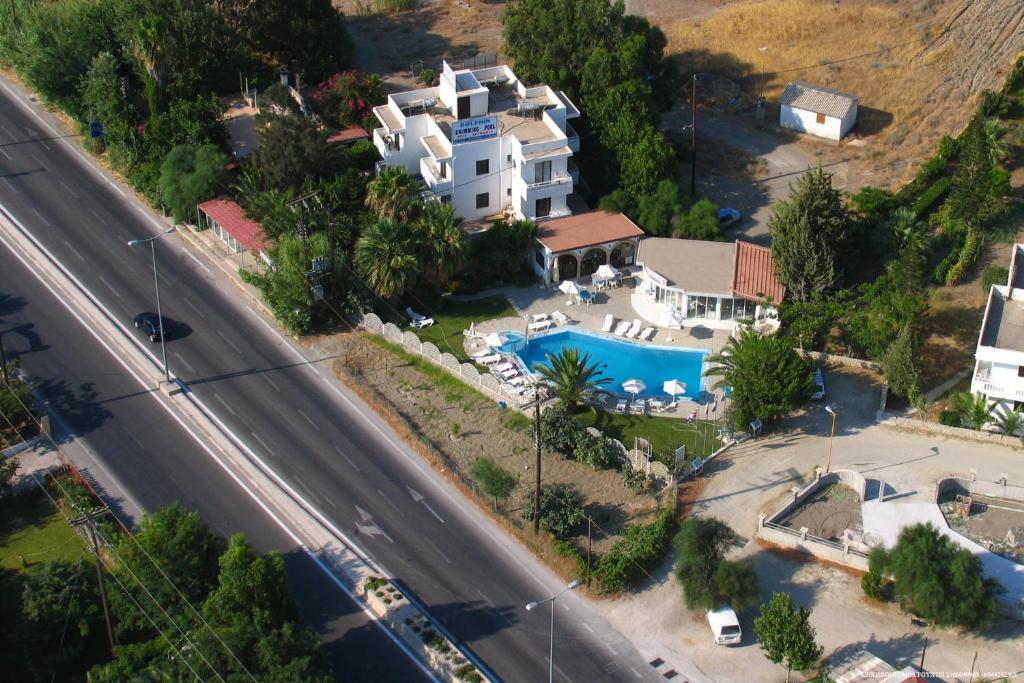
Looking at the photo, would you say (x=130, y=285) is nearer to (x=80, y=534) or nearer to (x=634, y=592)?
(x=80, y=534)

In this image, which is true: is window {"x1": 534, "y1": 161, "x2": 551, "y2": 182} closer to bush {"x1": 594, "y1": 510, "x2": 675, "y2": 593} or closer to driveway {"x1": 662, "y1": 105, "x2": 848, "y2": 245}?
driveway {"x1": 662, "y1": 105, "x2": 848, "y2": 245}

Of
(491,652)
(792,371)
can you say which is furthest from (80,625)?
(792,371)

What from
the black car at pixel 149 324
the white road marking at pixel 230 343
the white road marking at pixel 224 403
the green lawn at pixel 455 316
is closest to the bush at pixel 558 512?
the green lawn at pixel 455 316

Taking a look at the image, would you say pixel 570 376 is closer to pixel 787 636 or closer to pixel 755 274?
pixel 755 274

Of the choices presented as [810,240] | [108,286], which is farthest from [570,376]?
[108,286]

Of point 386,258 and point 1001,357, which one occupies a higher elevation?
point 386,258

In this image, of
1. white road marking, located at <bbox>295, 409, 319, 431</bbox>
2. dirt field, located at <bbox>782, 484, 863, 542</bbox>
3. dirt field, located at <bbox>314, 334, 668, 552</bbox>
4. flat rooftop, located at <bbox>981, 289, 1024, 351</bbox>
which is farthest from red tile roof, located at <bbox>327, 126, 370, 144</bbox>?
flat rooftop, located at <bbox>981, 289, 1024, 351</bbox>

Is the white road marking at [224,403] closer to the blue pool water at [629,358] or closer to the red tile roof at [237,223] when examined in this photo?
the red tile roof at [237,223]
